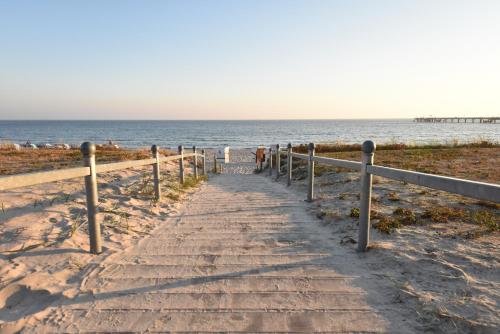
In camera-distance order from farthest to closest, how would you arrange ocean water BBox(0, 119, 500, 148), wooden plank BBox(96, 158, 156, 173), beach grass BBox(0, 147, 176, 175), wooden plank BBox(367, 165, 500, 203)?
ocean water BBox(0, 119, 500, 148) < beach grass BBox(0, 147, 176, 175) < wooden plank BBox(96, 158, 156, 173) < wooden plank BBox(367, 165, 500, 203)

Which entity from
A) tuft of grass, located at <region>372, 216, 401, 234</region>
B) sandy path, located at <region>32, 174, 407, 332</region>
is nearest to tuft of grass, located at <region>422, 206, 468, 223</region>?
tuft of grass, located at <region>372, 216, 401, 234</region>

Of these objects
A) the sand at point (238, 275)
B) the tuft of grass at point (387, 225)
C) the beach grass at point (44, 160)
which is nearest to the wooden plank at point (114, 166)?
the sand at point (238, 275)

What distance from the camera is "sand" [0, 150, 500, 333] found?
2289 mm

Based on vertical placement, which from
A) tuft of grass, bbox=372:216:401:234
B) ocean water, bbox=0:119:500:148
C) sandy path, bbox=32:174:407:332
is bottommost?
ocean water, bbox=0:119:500:148

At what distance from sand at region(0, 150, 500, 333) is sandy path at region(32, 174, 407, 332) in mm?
12

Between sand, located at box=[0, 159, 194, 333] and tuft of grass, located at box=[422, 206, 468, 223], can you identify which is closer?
sand, located at box=[0, 159, 194, 333]

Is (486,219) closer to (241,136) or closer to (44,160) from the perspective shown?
(44,160)

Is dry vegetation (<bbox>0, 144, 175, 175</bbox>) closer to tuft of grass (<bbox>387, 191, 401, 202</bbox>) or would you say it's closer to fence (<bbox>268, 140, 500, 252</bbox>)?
fence (<bbox>268, 140, 500, 252</bbox>)

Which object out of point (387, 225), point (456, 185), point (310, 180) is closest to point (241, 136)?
point (310, 180)

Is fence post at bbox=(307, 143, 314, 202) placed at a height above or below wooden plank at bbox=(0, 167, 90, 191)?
below

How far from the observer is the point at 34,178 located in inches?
110

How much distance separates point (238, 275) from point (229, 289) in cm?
29

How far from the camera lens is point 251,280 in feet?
9.51

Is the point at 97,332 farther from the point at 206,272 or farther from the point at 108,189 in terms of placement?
the point at 108,189
